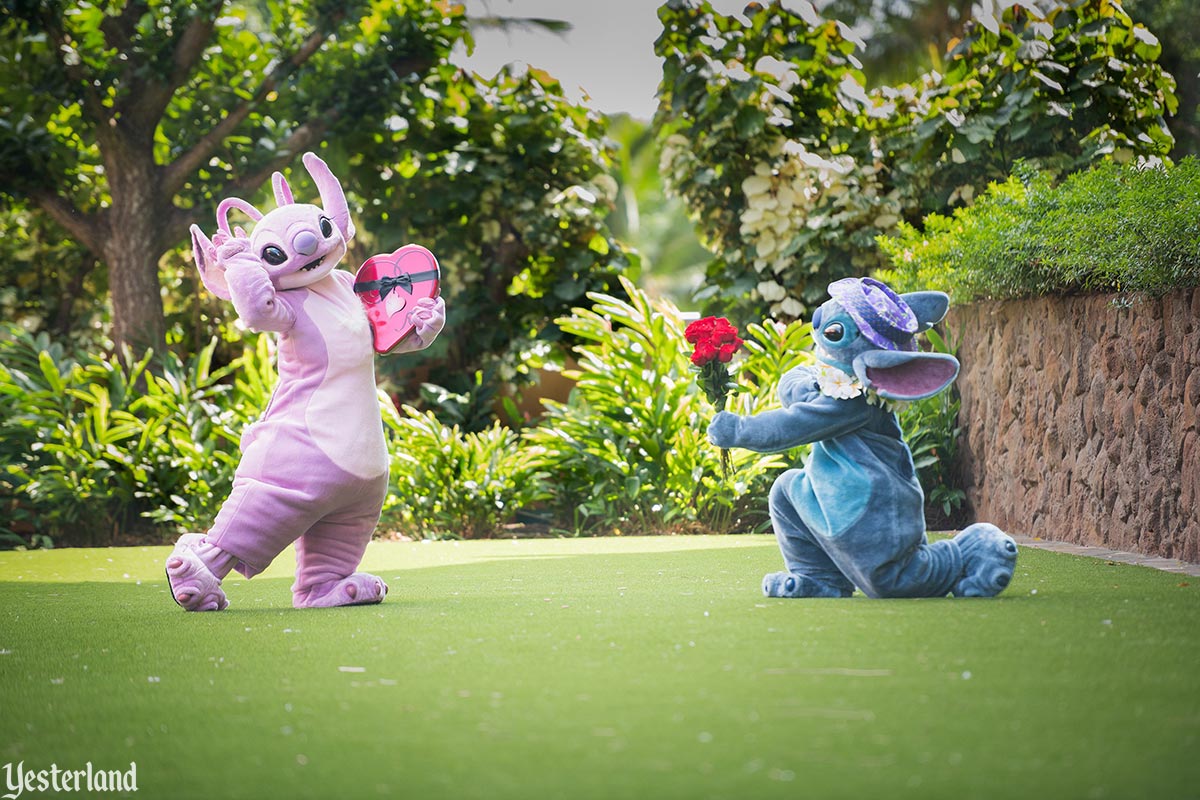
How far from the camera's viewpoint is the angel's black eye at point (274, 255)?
145 inches

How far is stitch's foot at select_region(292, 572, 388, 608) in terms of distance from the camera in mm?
3689

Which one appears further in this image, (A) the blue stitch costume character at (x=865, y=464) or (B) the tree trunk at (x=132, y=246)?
(B) the tree trunk at (x=132, y=246)

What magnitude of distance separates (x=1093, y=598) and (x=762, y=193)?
5.84m

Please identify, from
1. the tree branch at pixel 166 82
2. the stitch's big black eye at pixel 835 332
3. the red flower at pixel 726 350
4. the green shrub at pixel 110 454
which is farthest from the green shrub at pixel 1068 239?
the tree branch at pixel 166 82

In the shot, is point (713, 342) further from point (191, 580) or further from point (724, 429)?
point (191, 580)

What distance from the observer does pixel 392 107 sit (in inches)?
368

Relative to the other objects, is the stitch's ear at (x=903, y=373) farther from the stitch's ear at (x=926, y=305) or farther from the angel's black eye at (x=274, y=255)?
the angel's black eye at (x=274, y=255)

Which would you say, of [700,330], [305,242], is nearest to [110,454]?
[305,242]

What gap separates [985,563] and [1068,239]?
82.4 inches

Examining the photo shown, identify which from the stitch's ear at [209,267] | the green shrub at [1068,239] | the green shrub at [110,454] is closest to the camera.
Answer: the stitch's ear at [209,267]

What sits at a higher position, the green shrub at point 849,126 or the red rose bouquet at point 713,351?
the green shrub at point 849,126

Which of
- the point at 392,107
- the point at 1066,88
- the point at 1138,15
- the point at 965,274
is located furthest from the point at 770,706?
the point at 1138,15

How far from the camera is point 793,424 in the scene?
338cm

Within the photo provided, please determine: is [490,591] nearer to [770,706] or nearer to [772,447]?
[772,447]
